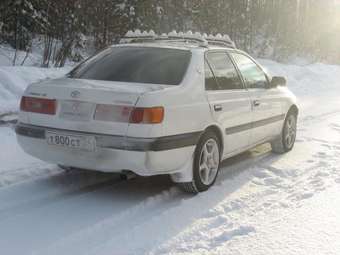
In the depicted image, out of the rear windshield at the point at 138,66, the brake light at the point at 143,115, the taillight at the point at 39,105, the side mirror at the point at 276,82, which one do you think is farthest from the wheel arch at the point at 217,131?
the side mirror at the point at 276,82

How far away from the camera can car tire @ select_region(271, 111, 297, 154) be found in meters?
7.09

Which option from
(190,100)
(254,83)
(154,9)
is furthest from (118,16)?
(190,100)

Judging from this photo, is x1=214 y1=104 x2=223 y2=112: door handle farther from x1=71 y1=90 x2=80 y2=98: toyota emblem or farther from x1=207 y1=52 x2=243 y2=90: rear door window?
x1=71 y1=90 x2=80 y2=98: toyota emblem

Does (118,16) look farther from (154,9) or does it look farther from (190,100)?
(190,100)

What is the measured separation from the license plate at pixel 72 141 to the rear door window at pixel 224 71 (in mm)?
1658

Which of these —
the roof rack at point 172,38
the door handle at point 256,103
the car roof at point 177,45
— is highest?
the roof rack at point 172,38

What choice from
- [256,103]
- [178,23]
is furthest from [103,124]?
[178,23]

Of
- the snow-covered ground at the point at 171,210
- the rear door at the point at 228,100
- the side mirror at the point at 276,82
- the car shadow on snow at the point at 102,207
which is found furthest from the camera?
the side mirror at the point at 276,82

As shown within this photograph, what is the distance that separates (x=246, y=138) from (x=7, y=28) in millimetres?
10187

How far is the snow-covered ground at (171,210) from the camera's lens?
3793 millimetres

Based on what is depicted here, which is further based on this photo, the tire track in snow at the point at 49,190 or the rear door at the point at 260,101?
the rear door at the point at 260,101

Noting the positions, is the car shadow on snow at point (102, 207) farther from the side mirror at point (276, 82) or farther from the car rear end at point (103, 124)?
the side mirror at point (276, 82)

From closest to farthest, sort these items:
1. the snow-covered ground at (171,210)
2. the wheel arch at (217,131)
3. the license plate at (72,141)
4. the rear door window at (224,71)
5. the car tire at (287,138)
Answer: the snow-covered ground at (171,210)
the license plate at (72,141)
the wheel arch at (217,131)
the rear door window at (224,71)
the car tire at (287,138)

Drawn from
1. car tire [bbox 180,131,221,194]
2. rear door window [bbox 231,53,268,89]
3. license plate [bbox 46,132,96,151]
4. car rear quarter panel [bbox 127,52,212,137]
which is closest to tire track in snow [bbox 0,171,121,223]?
license plate [bbox 46,132,96,151]
